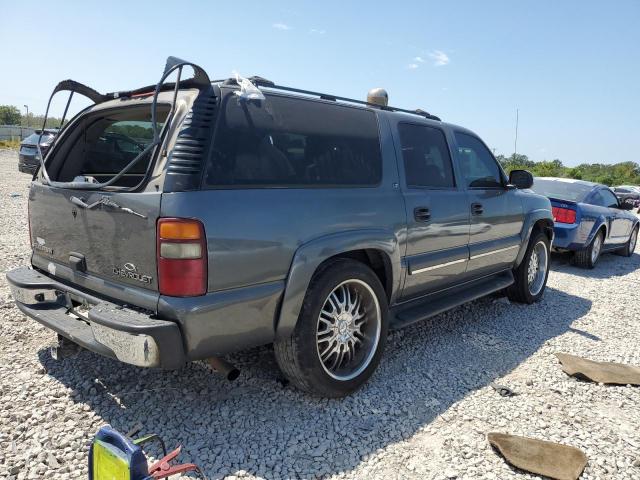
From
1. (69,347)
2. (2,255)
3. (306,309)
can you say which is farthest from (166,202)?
(2,255)

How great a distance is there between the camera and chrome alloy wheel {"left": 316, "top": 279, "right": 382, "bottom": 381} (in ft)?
10.0

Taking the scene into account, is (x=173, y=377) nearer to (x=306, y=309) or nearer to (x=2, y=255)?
(x=306, y=309)

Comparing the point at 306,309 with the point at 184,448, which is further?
the point at 306,309

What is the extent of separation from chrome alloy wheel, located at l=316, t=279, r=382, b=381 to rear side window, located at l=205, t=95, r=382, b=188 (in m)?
0.73

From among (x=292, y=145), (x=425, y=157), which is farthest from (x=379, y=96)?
(x=292, y=145)

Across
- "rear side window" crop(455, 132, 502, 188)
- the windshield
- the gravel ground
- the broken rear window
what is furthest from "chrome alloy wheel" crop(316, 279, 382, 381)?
the windshield

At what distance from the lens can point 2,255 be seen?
606 centimetres

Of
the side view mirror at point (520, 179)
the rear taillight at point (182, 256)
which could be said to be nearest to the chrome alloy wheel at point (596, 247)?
the side view mirror at point (520, 179)

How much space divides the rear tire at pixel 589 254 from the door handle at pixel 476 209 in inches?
181

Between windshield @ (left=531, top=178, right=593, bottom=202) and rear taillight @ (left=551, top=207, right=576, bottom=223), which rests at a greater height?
windshield @ (left=531, top=178, right=593, bottom=202)

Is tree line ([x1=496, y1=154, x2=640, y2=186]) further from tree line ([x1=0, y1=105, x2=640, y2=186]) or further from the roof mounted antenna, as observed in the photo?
the roof mounted antenna

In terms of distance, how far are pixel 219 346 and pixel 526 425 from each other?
76.6 inches

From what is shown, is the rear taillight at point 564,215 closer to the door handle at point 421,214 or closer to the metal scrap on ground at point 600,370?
the metal scrap on ground at point 600,370

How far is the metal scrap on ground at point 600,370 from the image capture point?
361 cm
